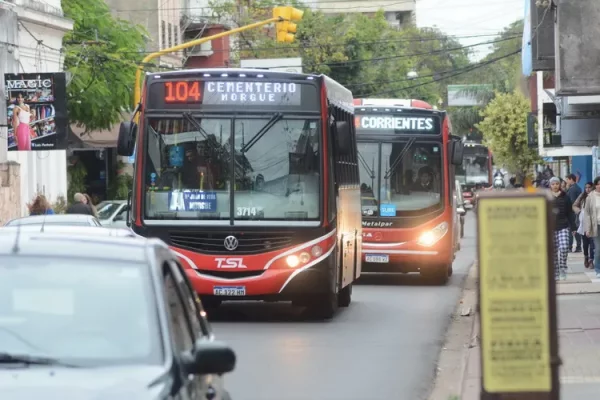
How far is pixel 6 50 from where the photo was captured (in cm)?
3662

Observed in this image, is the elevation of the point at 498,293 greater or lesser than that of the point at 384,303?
greater

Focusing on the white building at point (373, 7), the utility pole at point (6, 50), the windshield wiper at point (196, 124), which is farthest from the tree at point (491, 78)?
the windshield wiper at point (196, 124)

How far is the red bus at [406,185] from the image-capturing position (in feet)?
83.0

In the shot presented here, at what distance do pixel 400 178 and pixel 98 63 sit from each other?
60.1ft

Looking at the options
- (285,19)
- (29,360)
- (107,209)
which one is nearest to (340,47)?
(107,209)

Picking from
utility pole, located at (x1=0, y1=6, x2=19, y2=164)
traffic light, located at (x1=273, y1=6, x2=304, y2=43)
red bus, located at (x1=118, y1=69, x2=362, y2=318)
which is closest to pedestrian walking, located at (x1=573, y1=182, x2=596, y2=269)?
traffic light, located at (x1=273, y1=6, x2=304, y2=43)

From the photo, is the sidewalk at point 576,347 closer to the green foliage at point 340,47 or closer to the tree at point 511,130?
the green foliage at point 340,47

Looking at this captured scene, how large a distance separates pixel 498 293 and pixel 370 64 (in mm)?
72346

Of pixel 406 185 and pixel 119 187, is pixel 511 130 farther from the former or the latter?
pixel 406 185

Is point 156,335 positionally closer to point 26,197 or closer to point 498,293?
point 498,293

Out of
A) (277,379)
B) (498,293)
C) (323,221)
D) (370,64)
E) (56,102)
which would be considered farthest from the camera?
(370,64)

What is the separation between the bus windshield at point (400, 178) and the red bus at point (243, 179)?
748 centimetres

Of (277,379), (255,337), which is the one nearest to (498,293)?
(277,379)

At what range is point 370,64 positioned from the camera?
7856 cm
